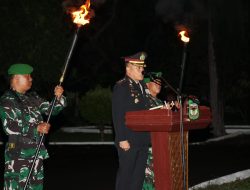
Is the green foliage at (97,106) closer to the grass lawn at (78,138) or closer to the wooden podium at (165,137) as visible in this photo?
the grass lawn at (78,138)

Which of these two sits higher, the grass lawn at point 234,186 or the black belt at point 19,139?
the black belt at point 19,139

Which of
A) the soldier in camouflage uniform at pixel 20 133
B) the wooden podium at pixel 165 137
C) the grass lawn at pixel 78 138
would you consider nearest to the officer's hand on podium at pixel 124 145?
the wooden podium at pixel 165 137

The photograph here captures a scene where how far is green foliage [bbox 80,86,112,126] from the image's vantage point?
73.6 feet

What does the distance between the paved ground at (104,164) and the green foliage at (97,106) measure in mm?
2282

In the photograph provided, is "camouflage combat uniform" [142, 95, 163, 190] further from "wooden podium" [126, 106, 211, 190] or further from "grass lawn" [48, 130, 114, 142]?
"grass lawn" [48, 130, 114, 142]

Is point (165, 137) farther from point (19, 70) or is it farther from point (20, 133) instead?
point (19, 70)

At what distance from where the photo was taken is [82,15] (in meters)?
6.75

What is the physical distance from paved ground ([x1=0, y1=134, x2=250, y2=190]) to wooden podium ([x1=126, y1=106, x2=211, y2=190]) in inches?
167

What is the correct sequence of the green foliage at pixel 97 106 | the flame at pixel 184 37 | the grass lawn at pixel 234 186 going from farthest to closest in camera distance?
the green foliage at pixel 97 106 → the grass lawn at pixel 234 186 → the flame at pixel 184 37

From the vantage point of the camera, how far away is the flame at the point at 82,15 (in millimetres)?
6680

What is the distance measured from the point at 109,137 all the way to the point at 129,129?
1711 cm

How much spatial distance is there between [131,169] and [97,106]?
15.0 meters

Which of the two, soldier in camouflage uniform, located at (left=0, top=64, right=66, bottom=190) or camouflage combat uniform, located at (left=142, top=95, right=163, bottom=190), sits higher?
soldier in camouflage uniform, located at (left=0, top=64, right=66, bottom=190)

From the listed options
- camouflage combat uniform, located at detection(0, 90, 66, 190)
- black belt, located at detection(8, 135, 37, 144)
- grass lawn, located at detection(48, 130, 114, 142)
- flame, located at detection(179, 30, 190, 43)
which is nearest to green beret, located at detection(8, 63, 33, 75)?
camouflage combat uniform, located at detection(0, 90, 66, 190)
